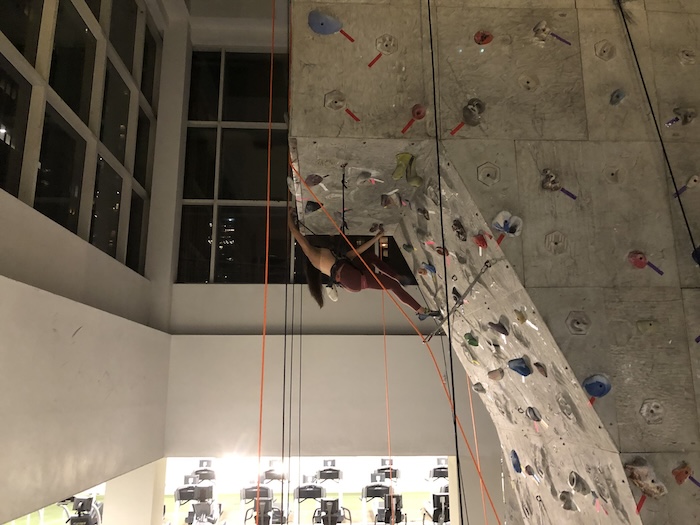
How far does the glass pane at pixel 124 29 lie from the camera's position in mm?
5438

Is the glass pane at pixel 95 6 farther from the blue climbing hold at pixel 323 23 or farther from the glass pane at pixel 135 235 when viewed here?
the blue climbing hold at pixel 323 23

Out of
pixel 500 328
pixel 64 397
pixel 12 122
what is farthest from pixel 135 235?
pixel 500 328

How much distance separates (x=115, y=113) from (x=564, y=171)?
15.8 feet

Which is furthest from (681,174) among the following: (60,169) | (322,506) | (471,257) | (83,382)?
(322,506)

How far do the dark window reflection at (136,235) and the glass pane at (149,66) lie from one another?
50.6 inches

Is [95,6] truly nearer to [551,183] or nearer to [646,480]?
[551,183]

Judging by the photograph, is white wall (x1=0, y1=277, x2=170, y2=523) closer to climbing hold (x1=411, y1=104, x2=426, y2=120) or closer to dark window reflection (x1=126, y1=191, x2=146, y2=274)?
dark window reflection (x1=126, y1=191, x2=146, y2=274)

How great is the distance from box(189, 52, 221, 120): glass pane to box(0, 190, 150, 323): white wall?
250 cm

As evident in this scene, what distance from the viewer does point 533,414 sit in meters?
2.56

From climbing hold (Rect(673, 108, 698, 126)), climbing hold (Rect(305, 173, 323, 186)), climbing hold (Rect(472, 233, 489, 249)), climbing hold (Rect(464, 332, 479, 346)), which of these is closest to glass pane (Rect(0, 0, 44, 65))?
climbing hold (Rect(305, 173, 323, 186))

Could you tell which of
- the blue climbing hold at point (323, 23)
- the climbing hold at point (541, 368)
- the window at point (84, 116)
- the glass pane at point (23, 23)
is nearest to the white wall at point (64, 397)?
the window at point (84, 116)

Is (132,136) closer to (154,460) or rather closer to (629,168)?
(154,460)

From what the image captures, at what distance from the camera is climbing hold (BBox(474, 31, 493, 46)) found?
2.24 meters

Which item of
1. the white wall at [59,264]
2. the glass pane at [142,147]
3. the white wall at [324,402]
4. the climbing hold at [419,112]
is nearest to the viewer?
the climbing hold at [419,112]
